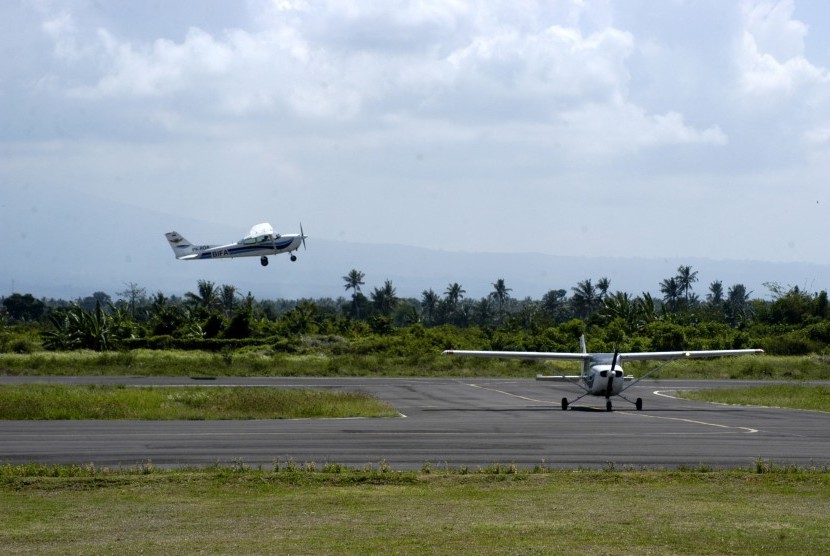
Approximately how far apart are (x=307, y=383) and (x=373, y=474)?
114 feet

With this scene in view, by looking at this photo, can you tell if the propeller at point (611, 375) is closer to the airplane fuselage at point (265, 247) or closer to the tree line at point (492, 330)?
the airplane fuselage at point (265, 247)

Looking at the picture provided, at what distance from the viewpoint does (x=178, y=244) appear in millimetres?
66000

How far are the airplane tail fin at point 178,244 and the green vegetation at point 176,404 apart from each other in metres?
23.9

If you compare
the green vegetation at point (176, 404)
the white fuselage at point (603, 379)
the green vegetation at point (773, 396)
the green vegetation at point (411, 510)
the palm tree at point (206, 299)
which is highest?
the palm tree at point (206, 299)

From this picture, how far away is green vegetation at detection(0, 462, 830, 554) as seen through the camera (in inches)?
475

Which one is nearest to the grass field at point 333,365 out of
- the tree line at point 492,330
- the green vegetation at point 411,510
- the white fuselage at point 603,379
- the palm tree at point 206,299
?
the tree line at point 492,330

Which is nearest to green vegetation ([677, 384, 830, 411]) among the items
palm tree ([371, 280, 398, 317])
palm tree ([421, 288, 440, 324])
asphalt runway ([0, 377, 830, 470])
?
asphalt runway ([0, 377, 830, 470])

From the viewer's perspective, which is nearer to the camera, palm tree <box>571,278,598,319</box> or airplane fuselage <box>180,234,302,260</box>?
airplane fuselage <box>180,234,302,260</box>

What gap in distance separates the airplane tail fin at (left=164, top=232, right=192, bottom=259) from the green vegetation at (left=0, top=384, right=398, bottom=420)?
2390 cm

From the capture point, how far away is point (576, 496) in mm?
16016

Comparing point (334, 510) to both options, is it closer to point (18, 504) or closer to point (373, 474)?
point (373, 474)

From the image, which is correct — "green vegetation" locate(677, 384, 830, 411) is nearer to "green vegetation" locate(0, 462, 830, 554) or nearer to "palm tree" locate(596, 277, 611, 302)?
"green vegetation" locate(0, 462, 830, 554)

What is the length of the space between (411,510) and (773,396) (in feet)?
115

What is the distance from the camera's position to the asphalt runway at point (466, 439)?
2088 cm
